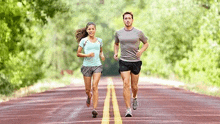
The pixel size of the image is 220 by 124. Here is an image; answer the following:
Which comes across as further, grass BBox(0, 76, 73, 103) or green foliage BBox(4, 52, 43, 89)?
green foliage BBox(4, 52, 43, 89)

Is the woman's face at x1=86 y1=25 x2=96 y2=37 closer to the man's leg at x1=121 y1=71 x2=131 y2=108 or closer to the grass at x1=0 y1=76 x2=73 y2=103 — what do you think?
the man's leg at x1=121 y1=71 x2=131 y2=108

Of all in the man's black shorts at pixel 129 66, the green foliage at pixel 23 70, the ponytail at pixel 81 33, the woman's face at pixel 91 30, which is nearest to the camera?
the woman's face at pixel 91 30

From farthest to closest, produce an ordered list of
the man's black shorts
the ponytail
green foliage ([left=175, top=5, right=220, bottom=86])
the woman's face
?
1. green foliage ([left=175, top=5, right=220, bottom=86])
2. the ponytail
3. the man's black shorts
4. the woman's face

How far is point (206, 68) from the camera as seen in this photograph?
44.3m

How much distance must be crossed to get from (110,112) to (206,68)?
29966 mm

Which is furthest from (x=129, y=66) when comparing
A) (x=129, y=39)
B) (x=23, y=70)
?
(x=23, y=70)

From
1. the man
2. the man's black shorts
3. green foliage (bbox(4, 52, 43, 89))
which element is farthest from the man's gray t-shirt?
green foliage (bbox(4, 52, 43, 89))

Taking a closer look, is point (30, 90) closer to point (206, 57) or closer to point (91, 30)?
point (206, 57)

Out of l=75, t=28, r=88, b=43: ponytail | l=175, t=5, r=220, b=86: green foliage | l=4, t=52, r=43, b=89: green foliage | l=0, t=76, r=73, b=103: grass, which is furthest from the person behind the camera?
l=175, t=5, r=220, b=86: green foliage

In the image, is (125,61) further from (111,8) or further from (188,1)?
(111,8)

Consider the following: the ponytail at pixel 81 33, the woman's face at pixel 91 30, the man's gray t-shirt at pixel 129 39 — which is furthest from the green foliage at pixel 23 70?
the man's gray t-shirt at pixel 129 39

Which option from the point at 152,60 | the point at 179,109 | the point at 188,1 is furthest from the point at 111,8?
the point at 179,109

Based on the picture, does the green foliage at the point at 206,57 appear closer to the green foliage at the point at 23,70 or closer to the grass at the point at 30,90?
the grass at the point at 30,90

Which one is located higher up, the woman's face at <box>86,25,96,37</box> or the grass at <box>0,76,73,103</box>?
the woman's face at <box>86,25,96,37</box>
